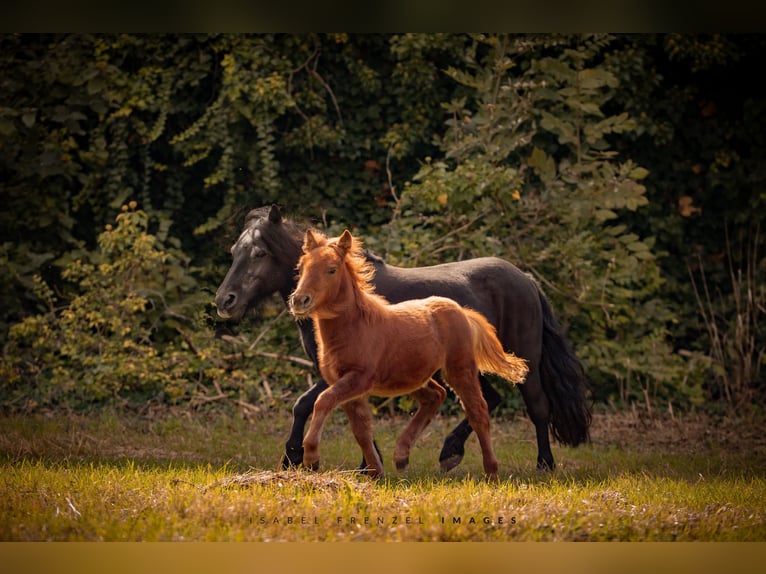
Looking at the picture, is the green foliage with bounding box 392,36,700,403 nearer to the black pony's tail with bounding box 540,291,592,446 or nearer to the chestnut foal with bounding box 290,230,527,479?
the black pony's tail with bounding box 540,291,592,446

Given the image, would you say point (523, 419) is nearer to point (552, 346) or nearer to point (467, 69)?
point (552, 346)

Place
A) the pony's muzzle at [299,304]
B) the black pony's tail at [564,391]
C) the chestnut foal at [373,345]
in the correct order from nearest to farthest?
1. the pony's muzzle at [299,304]
2. the chestnut foal at [373,345]
3. the black pony's tail at [564,391]

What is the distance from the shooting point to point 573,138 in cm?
949

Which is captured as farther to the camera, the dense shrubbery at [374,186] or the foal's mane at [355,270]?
the dense shrubbery at [374,186]

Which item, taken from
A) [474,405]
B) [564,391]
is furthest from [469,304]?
[474,405]

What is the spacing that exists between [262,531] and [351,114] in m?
6.70

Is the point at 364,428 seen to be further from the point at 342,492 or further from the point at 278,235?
the point at 278,235

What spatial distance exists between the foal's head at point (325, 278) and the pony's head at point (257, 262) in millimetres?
1082

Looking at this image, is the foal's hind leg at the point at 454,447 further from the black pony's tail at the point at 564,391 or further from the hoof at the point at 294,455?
the hoof at the point at 294,455

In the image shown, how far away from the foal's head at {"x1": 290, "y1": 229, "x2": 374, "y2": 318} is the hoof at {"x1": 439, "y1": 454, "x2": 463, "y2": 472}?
6.35 feet

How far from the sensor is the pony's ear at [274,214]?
618 cm

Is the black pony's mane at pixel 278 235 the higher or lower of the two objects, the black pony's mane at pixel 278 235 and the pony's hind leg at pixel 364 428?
the higher

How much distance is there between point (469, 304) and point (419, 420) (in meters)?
1.16

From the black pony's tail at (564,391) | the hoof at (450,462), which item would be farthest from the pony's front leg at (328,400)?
the black pony's tail at (564,391)
